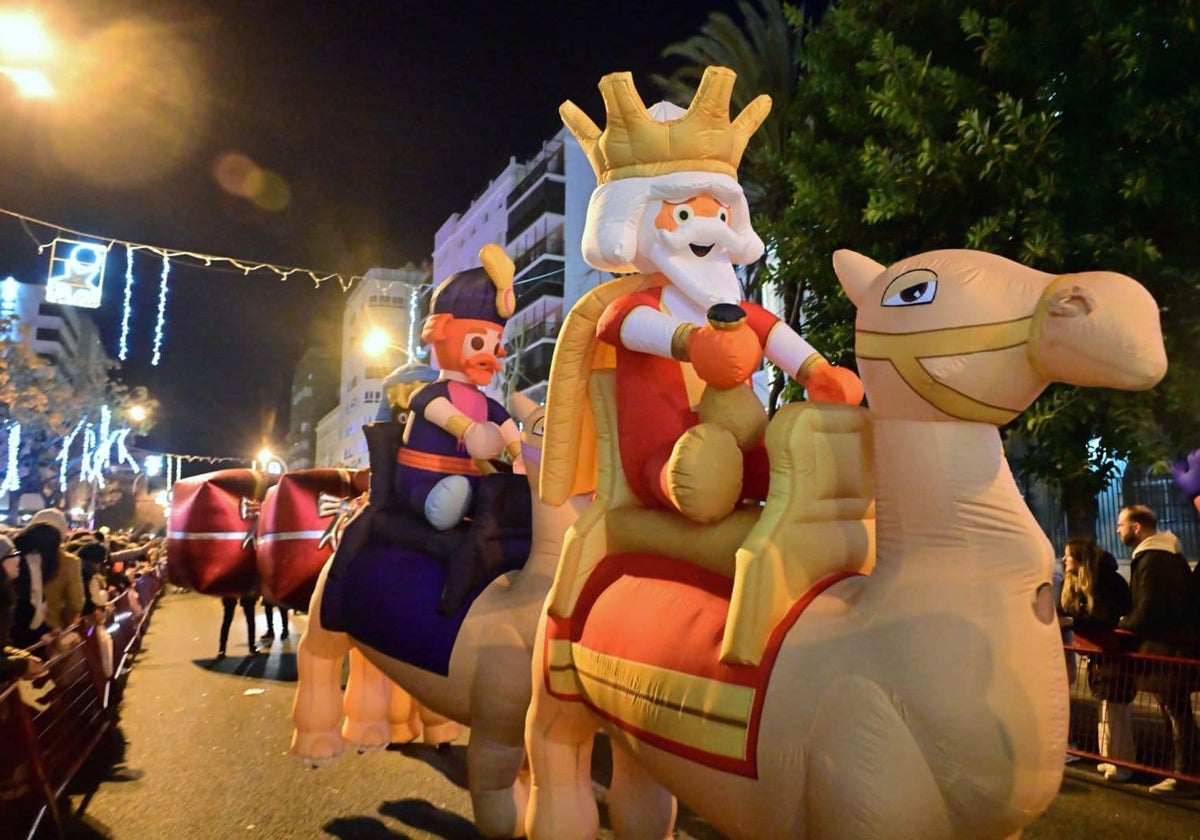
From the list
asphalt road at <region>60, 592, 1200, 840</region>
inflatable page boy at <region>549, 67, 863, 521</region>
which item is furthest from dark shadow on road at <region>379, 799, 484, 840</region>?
inflatable page boy at <region>549, 67, 863, 521</region>

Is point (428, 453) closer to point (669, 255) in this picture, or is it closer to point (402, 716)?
point (669, 255)

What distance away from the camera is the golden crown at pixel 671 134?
290 centimetres

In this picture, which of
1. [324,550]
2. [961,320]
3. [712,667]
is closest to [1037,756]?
[712,667]

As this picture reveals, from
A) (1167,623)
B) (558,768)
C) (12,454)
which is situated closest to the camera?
(558,768)

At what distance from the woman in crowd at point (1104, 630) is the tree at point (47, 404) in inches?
1108

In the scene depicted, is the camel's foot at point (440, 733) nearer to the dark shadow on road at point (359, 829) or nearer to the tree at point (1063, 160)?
the dark shadow on road at point (359, 829)

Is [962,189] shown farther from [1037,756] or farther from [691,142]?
[1037,756]

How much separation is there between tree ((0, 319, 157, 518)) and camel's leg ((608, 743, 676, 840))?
27808 millimetres

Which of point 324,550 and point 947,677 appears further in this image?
point 324,550

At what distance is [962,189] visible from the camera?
5.93m

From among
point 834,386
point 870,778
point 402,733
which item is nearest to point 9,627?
point 402,733

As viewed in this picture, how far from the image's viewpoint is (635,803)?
305 cm

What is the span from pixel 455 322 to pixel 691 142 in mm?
1856

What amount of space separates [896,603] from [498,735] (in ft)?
6.68
